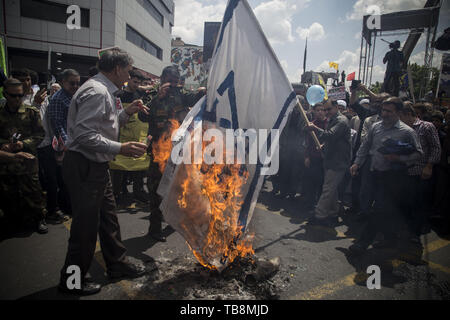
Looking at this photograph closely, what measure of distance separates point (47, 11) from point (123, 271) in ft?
75.9

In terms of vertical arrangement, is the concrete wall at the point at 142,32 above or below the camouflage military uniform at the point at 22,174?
above

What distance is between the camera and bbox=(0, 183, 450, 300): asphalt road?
2.89 meters

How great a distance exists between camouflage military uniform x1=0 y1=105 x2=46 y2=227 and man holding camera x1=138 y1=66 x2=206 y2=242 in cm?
169

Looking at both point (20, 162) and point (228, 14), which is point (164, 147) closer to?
point (228, 14)

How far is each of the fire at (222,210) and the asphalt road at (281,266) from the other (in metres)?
0.25

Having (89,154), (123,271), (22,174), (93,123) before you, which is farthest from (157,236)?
(22,174)

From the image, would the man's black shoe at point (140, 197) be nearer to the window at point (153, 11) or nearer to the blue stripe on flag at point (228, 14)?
the blue stripe on flag at point (228, 14)

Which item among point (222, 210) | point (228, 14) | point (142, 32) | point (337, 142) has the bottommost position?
point (222, 210)

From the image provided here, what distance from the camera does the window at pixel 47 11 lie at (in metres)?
18.8

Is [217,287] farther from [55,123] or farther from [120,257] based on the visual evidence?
[55,123]

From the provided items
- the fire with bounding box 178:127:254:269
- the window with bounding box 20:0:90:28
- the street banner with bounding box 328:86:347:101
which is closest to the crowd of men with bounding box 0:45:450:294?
the street banner with bounding box 328:86:347:101

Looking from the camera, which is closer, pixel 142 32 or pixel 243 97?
pixel 243 97

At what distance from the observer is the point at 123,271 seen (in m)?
3.09

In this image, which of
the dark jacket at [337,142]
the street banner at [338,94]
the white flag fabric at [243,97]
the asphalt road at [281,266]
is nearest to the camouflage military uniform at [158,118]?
the asphalt road at [281,266]
